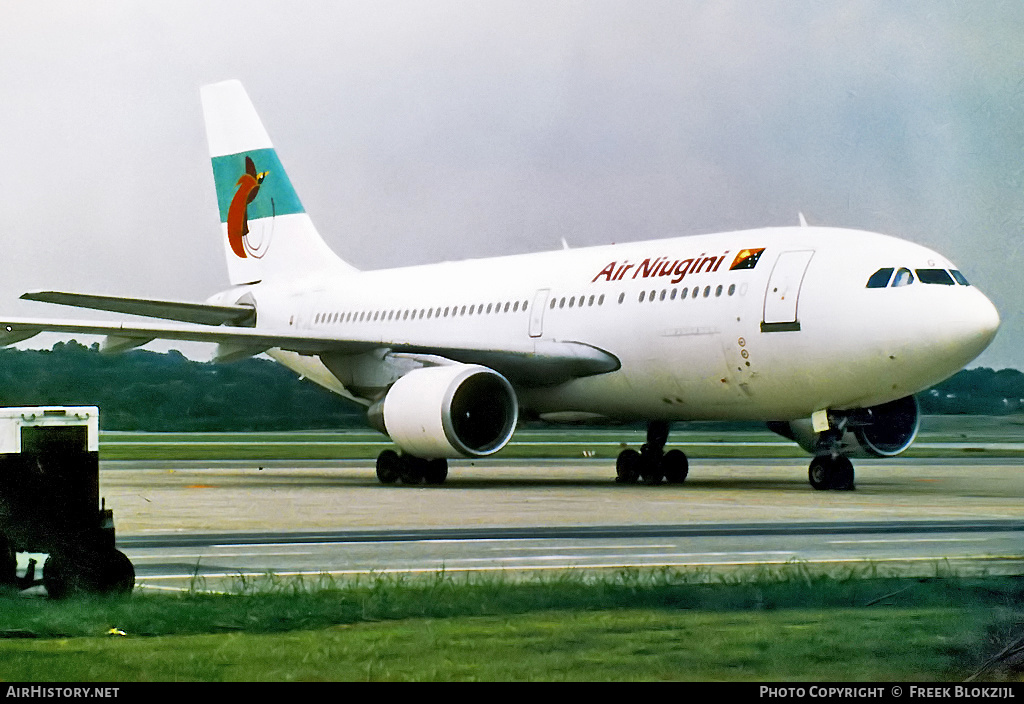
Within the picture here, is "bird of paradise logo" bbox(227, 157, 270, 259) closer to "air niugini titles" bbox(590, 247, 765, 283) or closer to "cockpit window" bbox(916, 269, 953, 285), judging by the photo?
"air niugini titles" bbox(590, 247, 765, 283)

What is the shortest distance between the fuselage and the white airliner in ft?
0.09

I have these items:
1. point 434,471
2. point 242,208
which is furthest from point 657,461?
point 242,208

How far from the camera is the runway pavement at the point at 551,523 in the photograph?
10742mm

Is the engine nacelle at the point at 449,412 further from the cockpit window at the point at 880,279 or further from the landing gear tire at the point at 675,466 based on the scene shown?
the cockpit window at the point at 880,279

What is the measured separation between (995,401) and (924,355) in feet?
12.9

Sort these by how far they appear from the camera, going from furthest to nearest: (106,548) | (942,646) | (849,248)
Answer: (849,248) < (106,548) < (942,646)

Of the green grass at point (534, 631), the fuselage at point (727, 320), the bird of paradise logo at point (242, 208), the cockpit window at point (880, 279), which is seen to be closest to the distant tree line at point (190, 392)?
the fuselage at point (727, 320)

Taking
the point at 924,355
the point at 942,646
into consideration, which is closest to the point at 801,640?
the point at 942,646

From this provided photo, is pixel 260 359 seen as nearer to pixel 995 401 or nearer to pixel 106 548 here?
pixel 995 401

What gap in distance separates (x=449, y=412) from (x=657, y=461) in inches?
188

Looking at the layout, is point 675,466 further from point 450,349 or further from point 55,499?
point 55,499

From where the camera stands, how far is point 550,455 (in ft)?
116

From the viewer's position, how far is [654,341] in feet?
72.0

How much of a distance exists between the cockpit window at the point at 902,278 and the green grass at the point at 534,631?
36.8 feet
